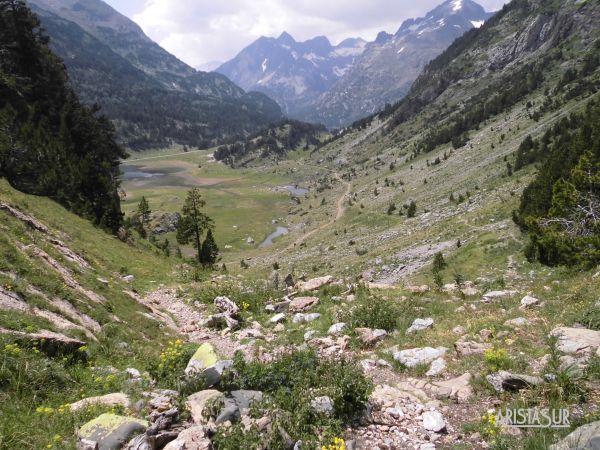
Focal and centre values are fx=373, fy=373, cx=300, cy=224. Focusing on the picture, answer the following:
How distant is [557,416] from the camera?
23.2 ft

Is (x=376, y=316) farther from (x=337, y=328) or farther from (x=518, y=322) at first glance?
(x=518, y=322)

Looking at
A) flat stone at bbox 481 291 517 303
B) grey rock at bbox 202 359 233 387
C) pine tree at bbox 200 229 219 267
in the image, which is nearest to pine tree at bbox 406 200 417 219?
pine tree at bbox 200 229 219 267

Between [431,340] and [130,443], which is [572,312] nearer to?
[431,340]

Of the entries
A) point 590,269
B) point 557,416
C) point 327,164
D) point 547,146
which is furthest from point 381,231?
point 327,164

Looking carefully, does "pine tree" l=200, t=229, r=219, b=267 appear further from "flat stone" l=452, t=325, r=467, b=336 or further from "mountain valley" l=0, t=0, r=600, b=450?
"flat stone" l=452, t=325, r=467, b=336

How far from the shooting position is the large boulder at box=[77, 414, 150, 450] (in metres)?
6.74

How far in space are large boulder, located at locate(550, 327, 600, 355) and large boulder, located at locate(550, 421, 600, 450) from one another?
3.87 metres

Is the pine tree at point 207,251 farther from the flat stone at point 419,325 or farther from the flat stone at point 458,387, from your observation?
the flat stone at point 458,387

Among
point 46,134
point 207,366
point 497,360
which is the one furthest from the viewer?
point 46,134

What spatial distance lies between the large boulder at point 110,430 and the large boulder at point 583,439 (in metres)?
7.26

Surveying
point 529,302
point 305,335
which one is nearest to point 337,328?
point 305,335

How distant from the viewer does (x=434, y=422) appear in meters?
7.86

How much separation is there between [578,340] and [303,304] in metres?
11.1

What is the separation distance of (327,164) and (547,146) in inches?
5857
